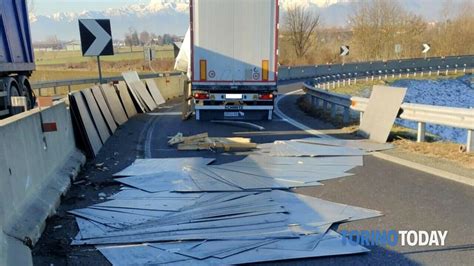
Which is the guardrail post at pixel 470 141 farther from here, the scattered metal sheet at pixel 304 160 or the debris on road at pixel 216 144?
the debris on road at pixel 216 144

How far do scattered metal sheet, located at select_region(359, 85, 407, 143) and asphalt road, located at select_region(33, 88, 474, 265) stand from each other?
1.86 meters

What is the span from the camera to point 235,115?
15258mm

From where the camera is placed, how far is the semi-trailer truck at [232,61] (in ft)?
48.6

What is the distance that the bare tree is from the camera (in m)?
76.1

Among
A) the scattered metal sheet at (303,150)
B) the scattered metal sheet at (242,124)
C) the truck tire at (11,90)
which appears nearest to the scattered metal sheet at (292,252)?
the scattered metal sheet at (303,150)

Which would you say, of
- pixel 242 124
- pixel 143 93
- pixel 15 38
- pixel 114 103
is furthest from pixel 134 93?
pixel 15 38

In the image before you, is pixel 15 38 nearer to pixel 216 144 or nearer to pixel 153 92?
pixel 216 144

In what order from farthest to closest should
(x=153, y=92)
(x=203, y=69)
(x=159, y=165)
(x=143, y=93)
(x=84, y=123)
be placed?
(x=153, y=92)
(x=143, y=93)
(x=203, y=69)
(x=84, y=123)
(x=159, y=165)

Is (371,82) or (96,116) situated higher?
(96,116)

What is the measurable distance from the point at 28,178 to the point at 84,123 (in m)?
3.92

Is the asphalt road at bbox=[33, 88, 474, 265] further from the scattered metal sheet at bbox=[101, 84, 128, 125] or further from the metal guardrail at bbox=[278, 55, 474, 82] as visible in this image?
the metal guardrail at bbox=[278, 55, 474, 82]

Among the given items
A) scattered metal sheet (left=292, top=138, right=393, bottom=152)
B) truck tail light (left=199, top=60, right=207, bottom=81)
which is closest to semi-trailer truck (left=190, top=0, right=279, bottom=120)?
truck tail light (left=199, top=60, right=207, bottom=81)

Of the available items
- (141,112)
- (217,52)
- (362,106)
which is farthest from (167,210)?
(141,112)

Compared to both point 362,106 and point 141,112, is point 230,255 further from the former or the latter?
point 141,112
